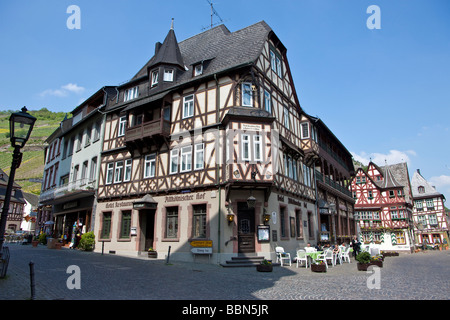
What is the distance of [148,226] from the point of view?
20062 mm

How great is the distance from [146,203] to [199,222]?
3.64 meters

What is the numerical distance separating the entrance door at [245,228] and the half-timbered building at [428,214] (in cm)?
5181

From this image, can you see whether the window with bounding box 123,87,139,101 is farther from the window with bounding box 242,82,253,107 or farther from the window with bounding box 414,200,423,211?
the window with bounding box 414,200,423,211

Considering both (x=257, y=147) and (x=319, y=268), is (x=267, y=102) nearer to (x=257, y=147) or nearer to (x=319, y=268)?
(x=257, y=147)

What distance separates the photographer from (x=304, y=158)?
23328 mm

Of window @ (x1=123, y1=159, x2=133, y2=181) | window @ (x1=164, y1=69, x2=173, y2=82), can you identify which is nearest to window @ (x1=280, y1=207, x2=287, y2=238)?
window @ (x1=123, y1=159, x2=133, y2=181)

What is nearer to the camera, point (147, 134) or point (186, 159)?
point (186, 159)

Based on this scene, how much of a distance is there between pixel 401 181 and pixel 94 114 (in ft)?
161

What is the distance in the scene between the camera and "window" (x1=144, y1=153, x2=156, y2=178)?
65.7 ft

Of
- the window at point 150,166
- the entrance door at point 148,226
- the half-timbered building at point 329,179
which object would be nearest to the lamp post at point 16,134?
the window at point 150,166

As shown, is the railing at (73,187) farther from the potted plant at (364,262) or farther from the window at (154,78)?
the potted plant at (364,262)

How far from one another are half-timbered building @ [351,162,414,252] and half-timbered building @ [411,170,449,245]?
36.6ft

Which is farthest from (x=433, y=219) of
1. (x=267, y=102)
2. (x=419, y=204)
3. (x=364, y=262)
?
(x=364, y=262)
